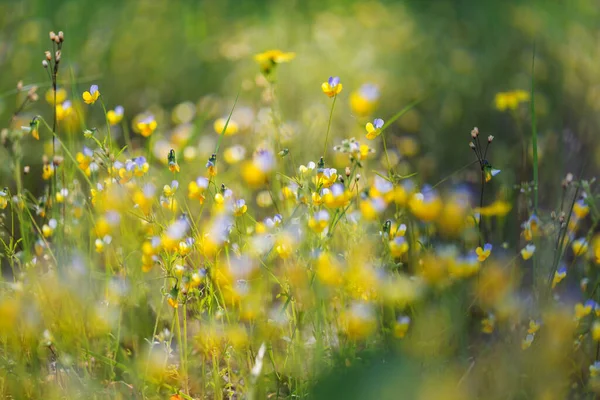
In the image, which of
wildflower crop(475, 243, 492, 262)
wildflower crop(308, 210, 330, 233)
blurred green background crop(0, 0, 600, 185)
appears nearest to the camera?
wildflower crop(308, 210, 330, 233)

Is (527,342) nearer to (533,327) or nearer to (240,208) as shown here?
(533,327)

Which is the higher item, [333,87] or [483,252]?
[333,87]

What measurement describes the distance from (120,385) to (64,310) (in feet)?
0.63

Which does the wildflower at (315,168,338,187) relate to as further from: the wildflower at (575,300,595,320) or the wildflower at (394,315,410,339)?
the wildflower at (575,300,595,320)

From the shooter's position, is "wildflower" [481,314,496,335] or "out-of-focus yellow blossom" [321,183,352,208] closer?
"out-of-focus yellow blossom" [321,183,352,208]

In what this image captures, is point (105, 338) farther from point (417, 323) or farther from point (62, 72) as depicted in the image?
point (62, 72)

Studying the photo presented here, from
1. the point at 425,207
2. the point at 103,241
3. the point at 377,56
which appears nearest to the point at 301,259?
the point at 425,207

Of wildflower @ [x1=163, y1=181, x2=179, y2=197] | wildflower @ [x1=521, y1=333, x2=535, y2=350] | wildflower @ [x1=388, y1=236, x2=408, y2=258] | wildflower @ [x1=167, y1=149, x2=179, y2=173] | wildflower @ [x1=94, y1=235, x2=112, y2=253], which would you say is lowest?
wildflower @ [x1=521, y1=333, x2=535, y2=350]

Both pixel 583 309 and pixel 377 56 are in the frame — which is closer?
pixel 583 309

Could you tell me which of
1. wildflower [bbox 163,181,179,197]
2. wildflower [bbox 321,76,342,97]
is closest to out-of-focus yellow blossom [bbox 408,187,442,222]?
wildflower [bbox 321,76,342,97]

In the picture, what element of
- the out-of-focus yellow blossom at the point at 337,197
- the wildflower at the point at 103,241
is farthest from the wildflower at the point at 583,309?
the wildflower at the point at 103,241

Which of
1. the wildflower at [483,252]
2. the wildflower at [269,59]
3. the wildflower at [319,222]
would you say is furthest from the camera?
the wildflower at [269,59]

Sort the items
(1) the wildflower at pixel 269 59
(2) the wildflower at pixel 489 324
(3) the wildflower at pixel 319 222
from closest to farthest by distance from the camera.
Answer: (3) the wildflower at pixel 319 222, (2) the wildflower at pixel 489 324, (1) the wildflower at pixel 269 59

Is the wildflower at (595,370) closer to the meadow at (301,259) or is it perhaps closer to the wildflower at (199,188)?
the meadow at (301,259)
